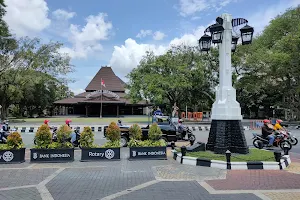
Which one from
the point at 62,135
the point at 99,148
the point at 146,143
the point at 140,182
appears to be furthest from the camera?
the point at 146,143

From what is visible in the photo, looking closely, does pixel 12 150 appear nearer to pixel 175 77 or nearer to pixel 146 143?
pixel 146 143

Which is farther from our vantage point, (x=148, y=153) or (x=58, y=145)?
(x=148, y=153)

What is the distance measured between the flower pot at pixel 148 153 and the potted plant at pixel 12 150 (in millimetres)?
3767

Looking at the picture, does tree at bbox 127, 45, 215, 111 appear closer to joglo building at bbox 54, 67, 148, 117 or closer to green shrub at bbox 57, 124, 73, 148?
joglo building at bbox 54, 67, 148, 117

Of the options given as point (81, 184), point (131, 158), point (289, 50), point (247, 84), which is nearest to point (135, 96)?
point (247, 84)

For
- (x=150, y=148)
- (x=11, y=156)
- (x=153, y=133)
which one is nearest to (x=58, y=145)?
(x=11, y=156)

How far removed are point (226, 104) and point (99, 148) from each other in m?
4.76

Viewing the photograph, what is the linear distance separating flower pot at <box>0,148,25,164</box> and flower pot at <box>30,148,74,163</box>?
15.2 inches

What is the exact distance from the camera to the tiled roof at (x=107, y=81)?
60.4 meters

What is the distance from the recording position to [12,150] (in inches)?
381

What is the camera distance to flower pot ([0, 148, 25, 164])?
9.61m

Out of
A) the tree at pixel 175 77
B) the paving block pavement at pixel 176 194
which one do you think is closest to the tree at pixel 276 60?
the tree at pixel 175 77

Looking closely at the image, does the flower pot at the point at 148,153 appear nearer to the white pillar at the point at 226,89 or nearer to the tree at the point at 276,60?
the white pillar at the point at 226,89

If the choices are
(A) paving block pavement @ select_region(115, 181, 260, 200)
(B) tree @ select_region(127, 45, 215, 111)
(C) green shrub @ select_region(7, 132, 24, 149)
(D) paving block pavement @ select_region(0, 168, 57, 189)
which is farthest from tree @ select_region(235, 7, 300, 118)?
(D) paving block pavement @ select_region(0, 168, 57, 189)
